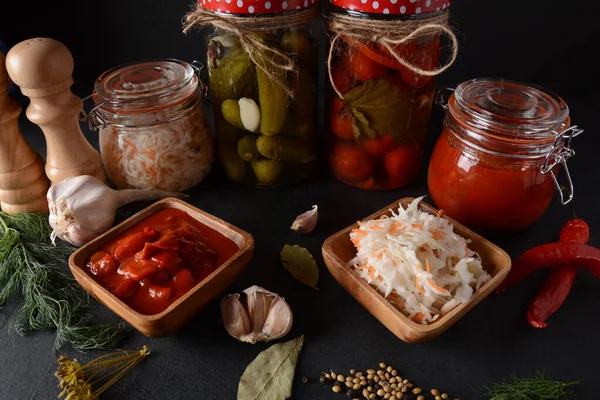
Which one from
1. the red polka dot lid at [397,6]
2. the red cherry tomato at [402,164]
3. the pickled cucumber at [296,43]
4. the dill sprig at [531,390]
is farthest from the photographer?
the red cherry tomato at [402,164]

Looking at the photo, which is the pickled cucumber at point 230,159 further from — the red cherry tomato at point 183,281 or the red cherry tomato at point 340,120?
the red cherry tomato at point 183,281

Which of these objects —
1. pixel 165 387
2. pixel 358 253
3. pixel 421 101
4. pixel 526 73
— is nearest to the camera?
pixel 165 387

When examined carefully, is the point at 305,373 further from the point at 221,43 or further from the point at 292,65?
the point at 221,43

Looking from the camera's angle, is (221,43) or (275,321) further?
(221,43)

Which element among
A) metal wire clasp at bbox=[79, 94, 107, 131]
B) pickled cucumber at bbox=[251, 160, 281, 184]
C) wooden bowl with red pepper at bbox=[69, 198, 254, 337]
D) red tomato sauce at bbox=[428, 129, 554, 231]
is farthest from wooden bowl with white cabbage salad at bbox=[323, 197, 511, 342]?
metal wire clasp at bbox=[79, 94, 107, 131]

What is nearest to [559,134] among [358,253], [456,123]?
[456,123]

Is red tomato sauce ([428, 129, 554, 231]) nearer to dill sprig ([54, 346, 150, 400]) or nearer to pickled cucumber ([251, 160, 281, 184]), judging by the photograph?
pickled cucumber ([251, 160, 281, 184])

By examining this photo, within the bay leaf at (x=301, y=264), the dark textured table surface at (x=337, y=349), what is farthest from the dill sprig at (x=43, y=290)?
the bay leaf at (x=301, y=264)
